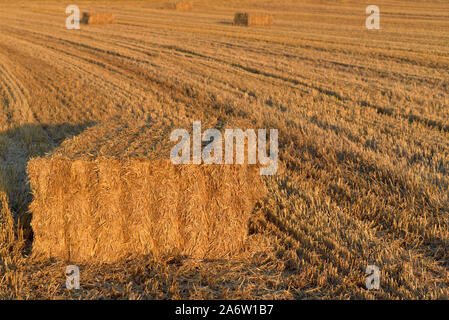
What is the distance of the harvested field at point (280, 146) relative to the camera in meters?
3.62

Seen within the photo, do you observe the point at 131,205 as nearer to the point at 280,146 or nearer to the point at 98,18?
the point at 280,146

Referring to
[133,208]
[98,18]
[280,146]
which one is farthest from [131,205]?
[98,18]

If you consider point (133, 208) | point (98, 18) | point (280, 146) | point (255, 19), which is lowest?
point (133, 208)

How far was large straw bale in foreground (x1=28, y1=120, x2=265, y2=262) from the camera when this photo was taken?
3766 millimetres

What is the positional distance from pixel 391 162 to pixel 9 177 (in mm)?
5486

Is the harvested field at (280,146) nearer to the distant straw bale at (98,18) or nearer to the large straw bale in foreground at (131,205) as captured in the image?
the large straw bale in foreground at (131,205)

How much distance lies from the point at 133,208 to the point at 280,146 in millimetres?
3693

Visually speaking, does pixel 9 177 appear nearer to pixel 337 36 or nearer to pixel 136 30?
pixel 337 36

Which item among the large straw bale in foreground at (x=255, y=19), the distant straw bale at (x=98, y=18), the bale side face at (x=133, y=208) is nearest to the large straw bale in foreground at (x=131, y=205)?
the bale side face at (x=133, y=208)

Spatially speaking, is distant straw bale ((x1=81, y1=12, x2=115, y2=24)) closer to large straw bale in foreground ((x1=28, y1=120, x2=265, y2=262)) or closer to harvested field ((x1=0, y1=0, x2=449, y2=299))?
harvested field ((x1=0, y1=0, x2=449, y2=299))

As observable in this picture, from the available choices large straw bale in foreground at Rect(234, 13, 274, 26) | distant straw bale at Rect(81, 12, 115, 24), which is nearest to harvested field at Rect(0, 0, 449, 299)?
large straw bale in foreground at Rect(234, 13, 274, 26)

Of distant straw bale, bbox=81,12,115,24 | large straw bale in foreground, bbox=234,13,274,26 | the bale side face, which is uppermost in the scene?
distant straw bale, bbox=81,12,115,24

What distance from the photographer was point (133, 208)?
387cm

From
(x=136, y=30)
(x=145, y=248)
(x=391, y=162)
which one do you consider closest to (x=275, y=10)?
(x=136, y=30)
